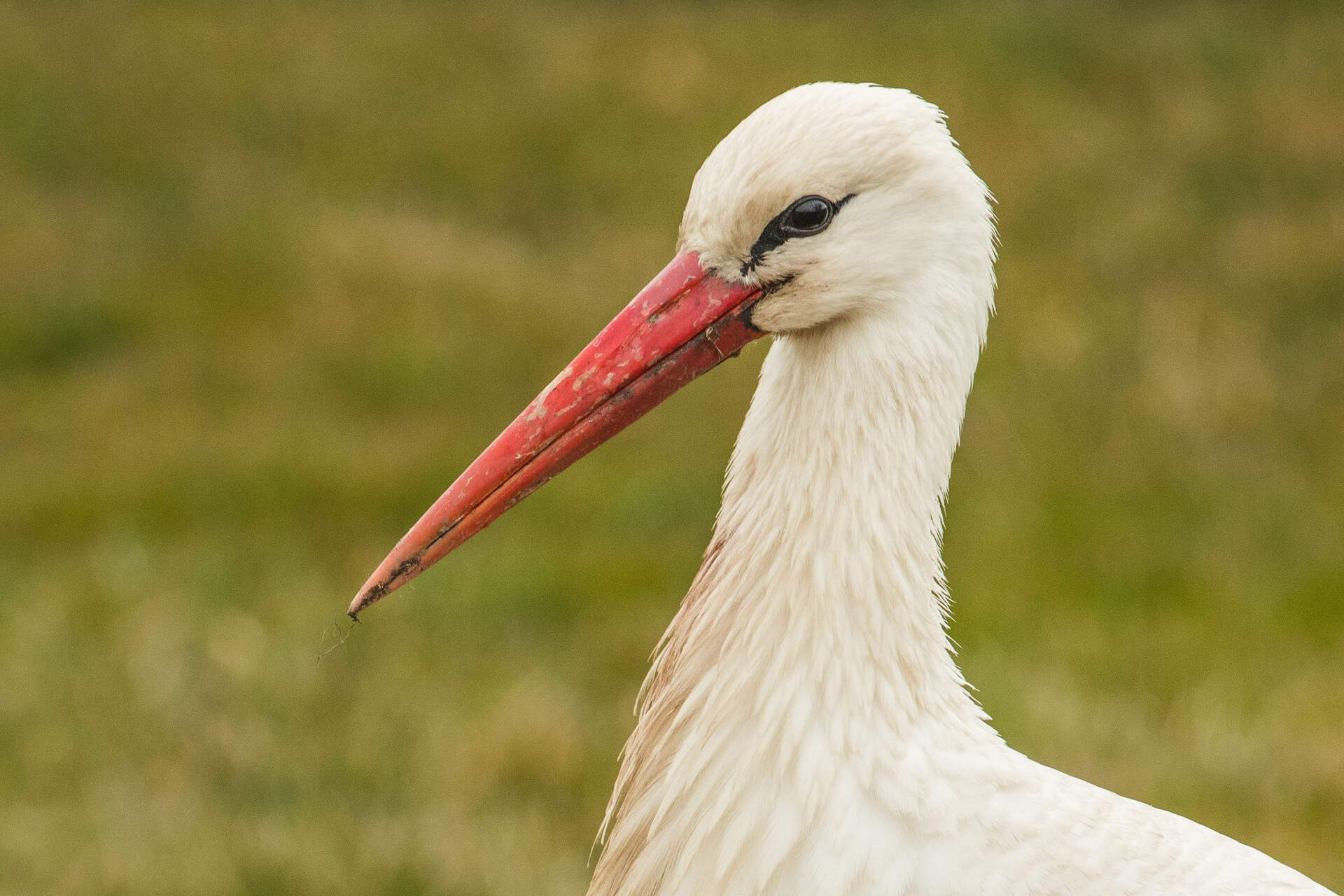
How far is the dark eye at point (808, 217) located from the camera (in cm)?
175

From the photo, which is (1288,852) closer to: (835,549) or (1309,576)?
(1309,576)

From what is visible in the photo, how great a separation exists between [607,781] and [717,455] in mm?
1793

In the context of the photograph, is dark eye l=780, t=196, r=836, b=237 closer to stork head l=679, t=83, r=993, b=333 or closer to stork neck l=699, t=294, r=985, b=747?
stork head l=679, t=83, r=993, b=333

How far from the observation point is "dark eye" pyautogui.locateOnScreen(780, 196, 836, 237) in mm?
1745

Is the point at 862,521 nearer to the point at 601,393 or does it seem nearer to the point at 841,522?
the point at 841,522

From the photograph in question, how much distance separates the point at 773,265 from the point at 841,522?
0.32m

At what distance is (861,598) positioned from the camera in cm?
180

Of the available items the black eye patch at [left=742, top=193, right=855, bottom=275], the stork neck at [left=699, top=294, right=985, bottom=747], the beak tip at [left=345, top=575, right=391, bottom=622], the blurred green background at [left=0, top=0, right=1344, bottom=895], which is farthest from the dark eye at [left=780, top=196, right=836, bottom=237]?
the blurred green background at [left=0, top=0, right=1344, bottom=895]

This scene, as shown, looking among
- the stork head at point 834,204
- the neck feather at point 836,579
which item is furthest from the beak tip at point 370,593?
the stork head at point 834,204


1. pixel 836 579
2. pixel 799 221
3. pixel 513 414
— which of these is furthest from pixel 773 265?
pixel 513 414

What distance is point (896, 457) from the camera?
1.80 m

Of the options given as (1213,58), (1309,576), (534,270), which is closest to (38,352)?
(534,270)

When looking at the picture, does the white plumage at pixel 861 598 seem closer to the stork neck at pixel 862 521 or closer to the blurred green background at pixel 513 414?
the stork neck at pixel 862 521

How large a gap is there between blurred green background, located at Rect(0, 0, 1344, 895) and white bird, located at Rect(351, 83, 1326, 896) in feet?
4.79
